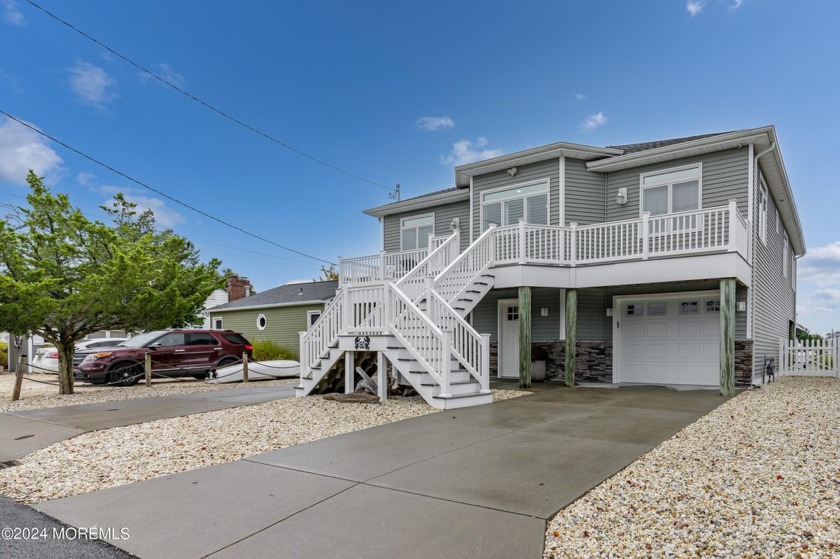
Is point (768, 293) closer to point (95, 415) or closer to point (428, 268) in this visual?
point (428, 268)

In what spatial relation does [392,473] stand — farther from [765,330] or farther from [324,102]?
[324,102]

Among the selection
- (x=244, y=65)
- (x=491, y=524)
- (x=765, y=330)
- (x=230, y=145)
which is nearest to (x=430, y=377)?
(x=491, y=524)

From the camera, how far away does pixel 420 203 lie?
1598 cm

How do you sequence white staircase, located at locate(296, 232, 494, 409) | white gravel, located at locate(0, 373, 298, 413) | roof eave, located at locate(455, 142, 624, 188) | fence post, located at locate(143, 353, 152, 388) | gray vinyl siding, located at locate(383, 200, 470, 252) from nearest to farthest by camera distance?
white staircase, located at locate(296, 232, 494, 409)
white gravel, located at locate(0, 373, 298, 413)
roof eave, located at locate(455, 142, 624, 188)
fence post, located at locate(143, 353, 152, 388)
gray vinyl siding, located at locate(383, 200, 470, 252)

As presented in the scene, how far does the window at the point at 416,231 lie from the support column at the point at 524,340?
5.34m

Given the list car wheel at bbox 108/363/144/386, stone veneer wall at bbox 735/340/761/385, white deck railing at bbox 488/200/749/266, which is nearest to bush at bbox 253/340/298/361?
car wheel at bbox 108/363/144/386

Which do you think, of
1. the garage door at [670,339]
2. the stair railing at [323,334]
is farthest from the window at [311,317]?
the garage door at [670,339]

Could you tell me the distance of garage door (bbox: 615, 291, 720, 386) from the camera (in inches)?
453

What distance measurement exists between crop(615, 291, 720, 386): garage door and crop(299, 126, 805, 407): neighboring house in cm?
3

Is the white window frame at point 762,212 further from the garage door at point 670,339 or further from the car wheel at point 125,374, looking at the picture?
the car wheel at point 125,374

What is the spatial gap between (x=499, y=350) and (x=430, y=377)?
5396mm

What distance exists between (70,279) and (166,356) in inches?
156

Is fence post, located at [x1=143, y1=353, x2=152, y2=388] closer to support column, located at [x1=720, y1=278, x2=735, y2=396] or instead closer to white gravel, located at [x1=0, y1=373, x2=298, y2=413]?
white gravel, located at [x1=0, y1=373, x2=298, y2=413]

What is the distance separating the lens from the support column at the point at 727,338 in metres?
9.59
